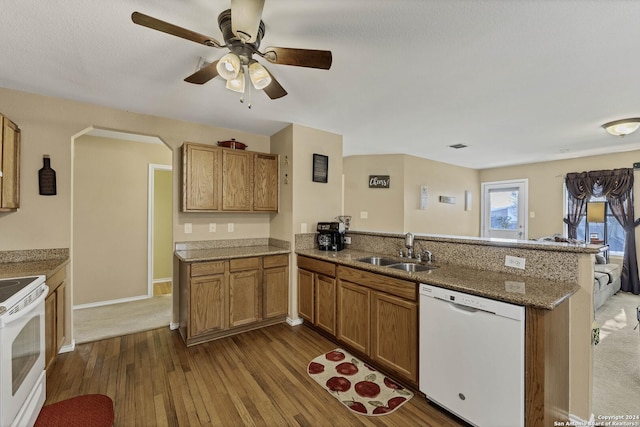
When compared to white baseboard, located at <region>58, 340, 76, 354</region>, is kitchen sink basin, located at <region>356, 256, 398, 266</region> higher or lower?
→ higher

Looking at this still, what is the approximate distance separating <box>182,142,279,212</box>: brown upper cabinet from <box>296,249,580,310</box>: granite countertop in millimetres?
1712

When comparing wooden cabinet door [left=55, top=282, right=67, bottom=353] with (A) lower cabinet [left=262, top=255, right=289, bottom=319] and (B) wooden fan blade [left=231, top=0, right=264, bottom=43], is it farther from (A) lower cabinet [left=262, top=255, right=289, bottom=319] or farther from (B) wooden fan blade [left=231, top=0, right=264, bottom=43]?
(B) wooden fan blade [left=231, top=0, right=264, bottom=43]

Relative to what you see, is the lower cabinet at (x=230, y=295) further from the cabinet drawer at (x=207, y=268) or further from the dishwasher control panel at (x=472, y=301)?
the dishwasher control panel at (x=472, y=301)

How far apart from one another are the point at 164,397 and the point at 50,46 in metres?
2.57

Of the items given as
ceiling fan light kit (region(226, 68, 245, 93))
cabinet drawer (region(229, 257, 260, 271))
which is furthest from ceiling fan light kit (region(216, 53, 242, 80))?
cabinet drawer (region(229, 257, 260, 271))

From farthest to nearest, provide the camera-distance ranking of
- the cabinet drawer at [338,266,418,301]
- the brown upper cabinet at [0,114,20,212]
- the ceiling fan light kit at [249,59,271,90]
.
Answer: the brown upper cabinet at [0,114,20,212] → the cabinet drawer at [338,266,418,301] → the ceiling fan light kit at [249,59,271,90]

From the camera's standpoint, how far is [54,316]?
232 centimetres

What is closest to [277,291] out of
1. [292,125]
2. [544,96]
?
[292,125]

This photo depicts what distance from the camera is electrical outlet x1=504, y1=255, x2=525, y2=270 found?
6.60ft

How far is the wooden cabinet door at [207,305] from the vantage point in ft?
8.98

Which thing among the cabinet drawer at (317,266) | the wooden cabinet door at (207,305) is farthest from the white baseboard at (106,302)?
the cabinet drawer at (317,266)

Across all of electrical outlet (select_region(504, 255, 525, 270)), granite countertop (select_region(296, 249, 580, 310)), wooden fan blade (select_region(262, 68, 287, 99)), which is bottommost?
granite countertop (select_region(296, 249, 580, 310))

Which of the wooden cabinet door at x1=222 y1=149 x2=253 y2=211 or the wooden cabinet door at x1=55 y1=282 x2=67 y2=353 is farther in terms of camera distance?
the wooden cabinet door at x1=222 y1=149 x2=253 y2=211

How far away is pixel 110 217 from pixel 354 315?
380 centimetres
